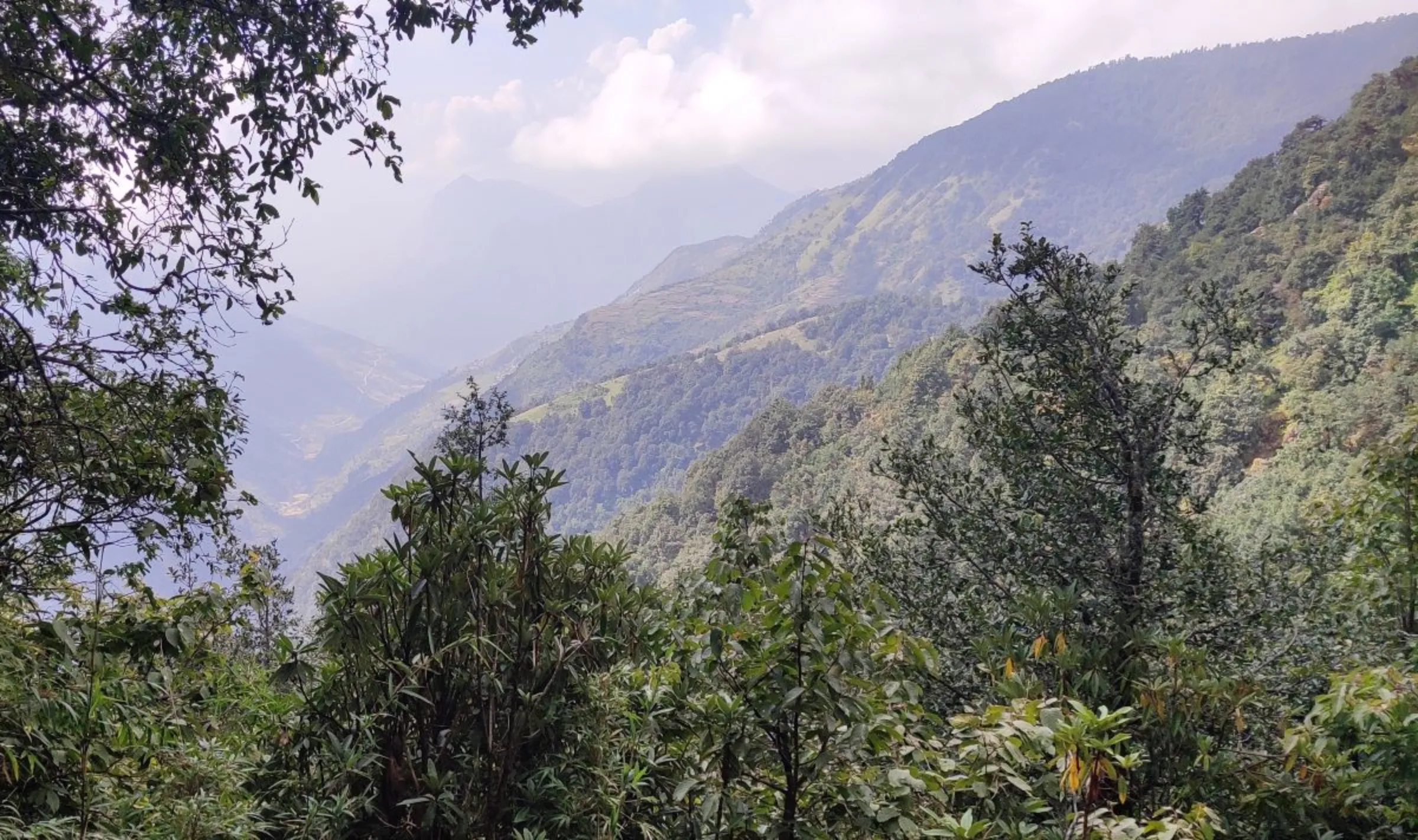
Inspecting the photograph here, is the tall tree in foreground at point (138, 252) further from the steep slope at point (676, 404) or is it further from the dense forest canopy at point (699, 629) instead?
the steep slope at point (676, 404)

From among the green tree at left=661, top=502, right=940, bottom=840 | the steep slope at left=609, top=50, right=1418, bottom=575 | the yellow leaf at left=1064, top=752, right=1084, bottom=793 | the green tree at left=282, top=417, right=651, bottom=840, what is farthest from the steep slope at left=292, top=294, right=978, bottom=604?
the yellow leaf at left=1064, top=752, right=1084, bottom=793

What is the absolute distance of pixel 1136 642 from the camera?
271 centimetres

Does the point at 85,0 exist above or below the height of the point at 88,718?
above

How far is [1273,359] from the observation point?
30.7 m

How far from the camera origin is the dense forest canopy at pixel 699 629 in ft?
5.62

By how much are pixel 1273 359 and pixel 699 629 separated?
119 ft

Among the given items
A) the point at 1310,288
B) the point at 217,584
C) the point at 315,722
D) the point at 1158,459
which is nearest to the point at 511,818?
the point at 315,722

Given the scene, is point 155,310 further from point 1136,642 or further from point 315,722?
point 1136,642

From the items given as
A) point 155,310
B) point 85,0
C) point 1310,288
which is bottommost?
point 1310,288

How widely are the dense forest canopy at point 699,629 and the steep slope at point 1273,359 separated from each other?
69cm

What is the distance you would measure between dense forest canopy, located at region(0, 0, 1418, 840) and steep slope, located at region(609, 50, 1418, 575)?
69 cm

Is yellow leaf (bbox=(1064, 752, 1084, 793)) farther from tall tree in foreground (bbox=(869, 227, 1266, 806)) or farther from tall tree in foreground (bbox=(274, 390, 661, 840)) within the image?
tall tree in foreground (bbox=(869, 227, 1266, 806))

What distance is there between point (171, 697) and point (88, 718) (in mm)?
273

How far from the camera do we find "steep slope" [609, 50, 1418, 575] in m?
24.9
